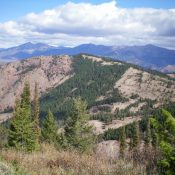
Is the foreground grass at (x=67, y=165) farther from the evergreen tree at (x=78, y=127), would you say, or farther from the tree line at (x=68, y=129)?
the evergreen tree at (x=78, y=127)

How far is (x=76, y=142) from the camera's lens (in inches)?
1943

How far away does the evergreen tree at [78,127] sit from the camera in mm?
49406

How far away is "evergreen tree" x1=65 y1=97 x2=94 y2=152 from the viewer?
49.4m

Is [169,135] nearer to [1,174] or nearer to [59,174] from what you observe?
[59,174]

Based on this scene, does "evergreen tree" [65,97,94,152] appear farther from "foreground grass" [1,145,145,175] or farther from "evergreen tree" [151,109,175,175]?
"evergreen tree" [151,109,175,175]

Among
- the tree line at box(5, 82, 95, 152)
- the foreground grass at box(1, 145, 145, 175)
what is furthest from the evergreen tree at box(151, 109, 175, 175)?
the tree line at box(5, 82, 95, 152)

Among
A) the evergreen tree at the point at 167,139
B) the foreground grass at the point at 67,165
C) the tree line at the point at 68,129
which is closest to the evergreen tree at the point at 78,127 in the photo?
the tree line at the point at 68,129

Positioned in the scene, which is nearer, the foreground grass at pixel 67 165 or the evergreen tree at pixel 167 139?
the evergreen tree at pixel 167 139

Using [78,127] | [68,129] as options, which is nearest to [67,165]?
[78,127]

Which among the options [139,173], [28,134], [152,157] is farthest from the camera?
[28,134]

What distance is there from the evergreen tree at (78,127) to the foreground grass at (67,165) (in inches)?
1520

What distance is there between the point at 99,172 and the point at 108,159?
181 centimetres

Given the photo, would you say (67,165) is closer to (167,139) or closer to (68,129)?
(167,139)

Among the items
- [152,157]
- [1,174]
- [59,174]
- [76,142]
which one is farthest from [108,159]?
[76,142]
